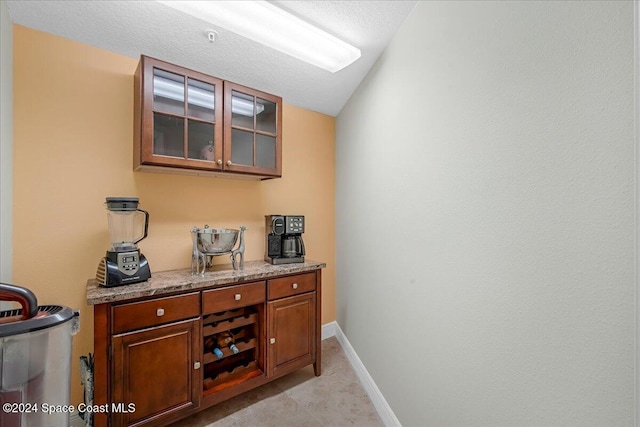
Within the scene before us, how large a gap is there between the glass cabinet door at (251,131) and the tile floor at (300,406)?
1.67 metres

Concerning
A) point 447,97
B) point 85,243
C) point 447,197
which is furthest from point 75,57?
point 447,197

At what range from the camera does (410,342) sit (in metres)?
1.48

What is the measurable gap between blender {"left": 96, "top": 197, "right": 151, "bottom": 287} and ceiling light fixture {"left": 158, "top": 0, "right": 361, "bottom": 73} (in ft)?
3.59

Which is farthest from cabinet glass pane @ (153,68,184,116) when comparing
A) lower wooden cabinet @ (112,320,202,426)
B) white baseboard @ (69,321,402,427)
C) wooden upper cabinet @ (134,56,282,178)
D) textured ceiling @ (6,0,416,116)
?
white baseboard @ (69,321,402,427)

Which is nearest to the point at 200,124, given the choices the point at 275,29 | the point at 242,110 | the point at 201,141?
the point at 201,141

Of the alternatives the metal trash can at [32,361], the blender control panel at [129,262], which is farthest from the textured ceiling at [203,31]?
the metal trash can at [32,361]

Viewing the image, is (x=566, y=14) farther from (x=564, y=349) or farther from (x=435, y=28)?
(x=564, y=349)

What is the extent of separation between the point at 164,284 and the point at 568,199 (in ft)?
6.01

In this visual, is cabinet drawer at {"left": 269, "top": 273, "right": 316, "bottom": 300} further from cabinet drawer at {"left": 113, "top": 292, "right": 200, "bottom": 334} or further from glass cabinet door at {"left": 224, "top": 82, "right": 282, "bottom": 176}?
glass cabinet door at {"left": 224, "top": 82, "right": 282, "bottom": 176}

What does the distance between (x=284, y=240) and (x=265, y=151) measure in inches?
29.3

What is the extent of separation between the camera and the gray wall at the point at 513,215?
625 mm

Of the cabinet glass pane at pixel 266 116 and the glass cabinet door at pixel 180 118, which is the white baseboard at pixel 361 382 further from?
the cabinet glass pane at pixel 266 116

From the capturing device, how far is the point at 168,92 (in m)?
1.67

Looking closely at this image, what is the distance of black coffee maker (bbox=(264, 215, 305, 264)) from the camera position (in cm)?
215
